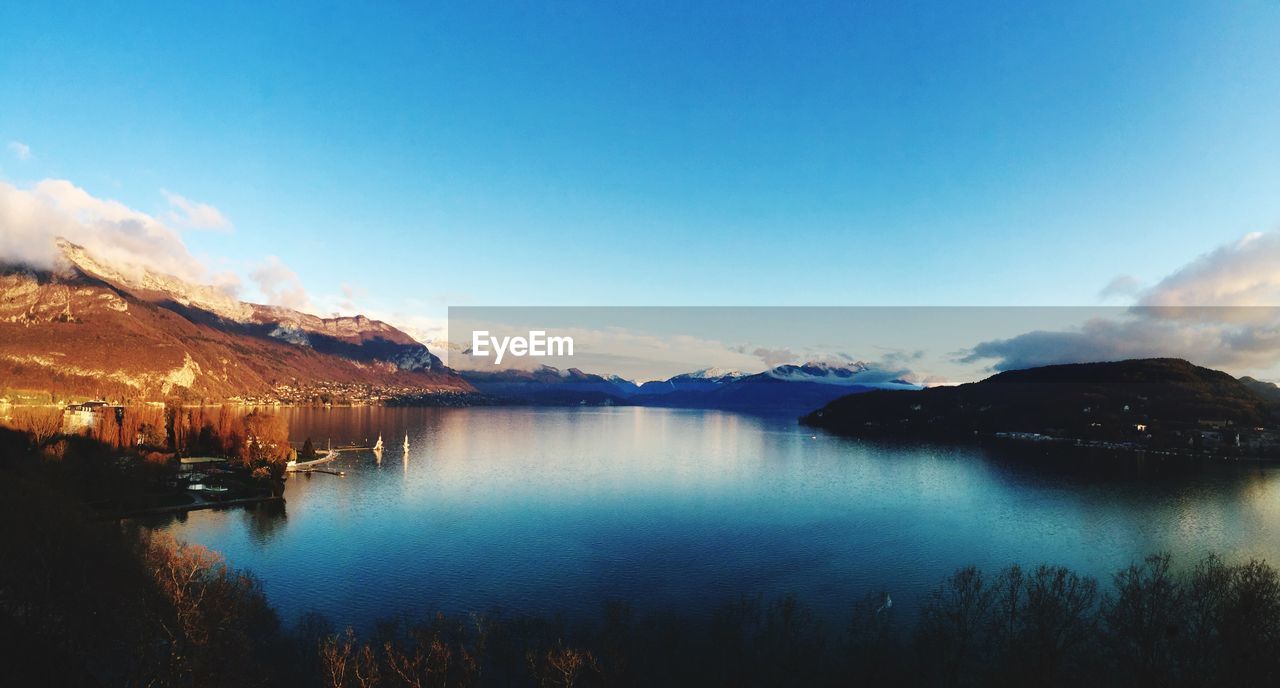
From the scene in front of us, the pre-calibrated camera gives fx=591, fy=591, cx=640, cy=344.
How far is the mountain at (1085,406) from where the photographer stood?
128500 millimetres

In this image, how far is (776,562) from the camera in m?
40.4

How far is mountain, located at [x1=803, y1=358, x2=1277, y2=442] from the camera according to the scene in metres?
128

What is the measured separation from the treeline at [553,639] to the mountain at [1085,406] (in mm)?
127233

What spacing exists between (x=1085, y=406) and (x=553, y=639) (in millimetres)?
165635

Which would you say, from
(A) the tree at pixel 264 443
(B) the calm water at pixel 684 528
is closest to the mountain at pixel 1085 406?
(B) the calm water at pixel 684 528

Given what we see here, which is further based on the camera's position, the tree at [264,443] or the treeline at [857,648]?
the tree at [264,443]

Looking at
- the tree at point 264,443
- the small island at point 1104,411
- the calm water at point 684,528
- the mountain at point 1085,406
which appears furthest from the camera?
the mountain at point 1085,406

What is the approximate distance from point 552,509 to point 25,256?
237001 millimetres

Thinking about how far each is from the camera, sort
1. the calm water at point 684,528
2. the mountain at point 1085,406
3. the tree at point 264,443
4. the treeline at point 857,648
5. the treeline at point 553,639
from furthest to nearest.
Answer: the mountain at point 1085,406 < the tree at point 264,443 < the calm water at point 684,528 < the treeline at point 857,648 < the treeline at point 553,639

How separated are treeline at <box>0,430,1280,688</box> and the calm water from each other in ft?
10.6

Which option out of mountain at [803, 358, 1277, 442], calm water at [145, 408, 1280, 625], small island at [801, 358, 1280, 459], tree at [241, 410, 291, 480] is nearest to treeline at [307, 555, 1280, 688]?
calm water at [145, 408, 1280, 625]

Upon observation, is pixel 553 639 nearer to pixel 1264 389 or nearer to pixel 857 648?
pixel 857 648

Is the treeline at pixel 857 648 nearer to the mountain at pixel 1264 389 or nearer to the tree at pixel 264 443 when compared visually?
the tree at pixel 264 443

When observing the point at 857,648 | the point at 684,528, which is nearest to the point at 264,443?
the point at 684,528
